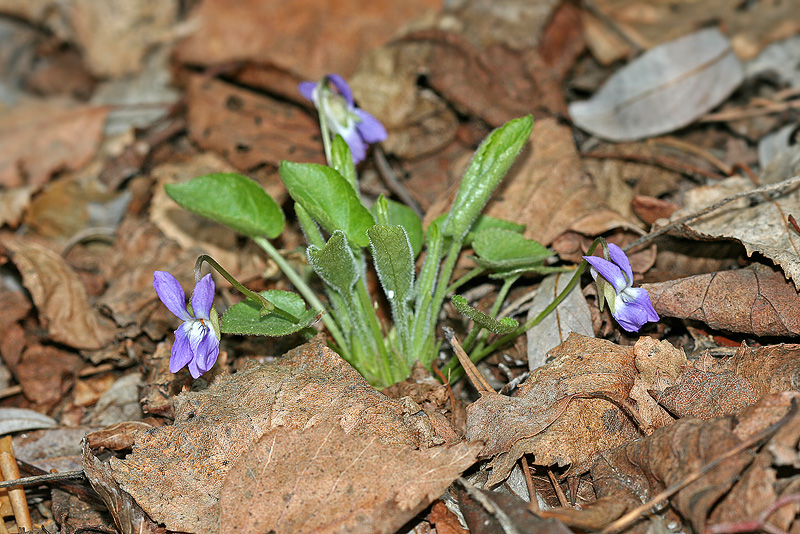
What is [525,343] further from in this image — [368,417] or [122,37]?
[122,37]

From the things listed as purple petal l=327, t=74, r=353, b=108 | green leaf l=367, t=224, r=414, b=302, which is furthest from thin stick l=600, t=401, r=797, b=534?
purple petal l=327, t=74, r=353, b=108

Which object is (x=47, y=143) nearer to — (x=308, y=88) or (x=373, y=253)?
(x=308, y=88)

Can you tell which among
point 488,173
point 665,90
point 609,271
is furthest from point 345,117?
point 665,90

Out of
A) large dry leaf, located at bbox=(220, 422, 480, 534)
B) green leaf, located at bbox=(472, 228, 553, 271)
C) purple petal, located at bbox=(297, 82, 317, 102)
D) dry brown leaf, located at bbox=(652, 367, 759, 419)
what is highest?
purple petal, located at bbox=(297, 82, 317, 102)

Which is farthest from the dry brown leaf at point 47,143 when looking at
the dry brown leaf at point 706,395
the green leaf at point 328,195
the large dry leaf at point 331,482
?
the dry brown leaf at point 706,395

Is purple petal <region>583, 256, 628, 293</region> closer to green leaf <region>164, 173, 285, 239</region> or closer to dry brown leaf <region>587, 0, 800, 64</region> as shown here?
green leaf <region>164, 173, 285, 239</region>
